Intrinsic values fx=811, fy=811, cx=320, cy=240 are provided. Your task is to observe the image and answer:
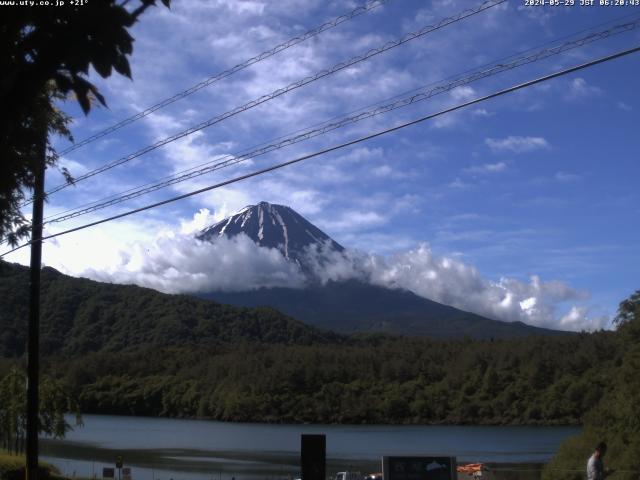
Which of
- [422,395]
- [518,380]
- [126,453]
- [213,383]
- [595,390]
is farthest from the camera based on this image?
[213,383]

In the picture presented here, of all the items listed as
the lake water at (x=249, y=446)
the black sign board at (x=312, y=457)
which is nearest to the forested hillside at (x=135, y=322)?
the lake water at (x=249, y=446)

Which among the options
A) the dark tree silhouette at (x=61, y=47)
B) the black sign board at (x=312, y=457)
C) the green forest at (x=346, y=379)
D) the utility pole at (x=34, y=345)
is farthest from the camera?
the green forest at (x=346, y=379)

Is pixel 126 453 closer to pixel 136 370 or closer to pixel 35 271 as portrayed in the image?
pixel 35 271

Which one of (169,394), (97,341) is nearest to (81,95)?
(169,394)

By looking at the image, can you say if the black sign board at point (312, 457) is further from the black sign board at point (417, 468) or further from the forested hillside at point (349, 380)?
the forested hillside at point (349, 380)

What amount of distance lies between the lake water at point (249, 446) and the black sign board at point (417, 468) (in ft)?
112

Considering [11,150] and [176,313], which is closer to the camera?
[11,150]

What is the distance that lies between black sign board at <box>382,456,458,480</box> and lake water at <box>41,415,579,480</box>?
3415 centimetres

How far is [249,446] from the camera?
266 ft

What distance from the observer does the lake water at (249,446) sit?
5710 centimetres

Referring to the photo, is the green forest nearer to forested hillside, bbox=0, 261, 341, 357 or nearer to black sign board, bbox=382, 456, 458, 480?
forested hillside, bbox=0, 261, 341, 357

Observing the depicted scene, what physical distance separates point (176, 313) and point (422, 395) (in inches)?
3306

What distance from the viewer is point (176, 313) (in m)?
189

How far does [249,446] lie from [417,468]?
240 feet
